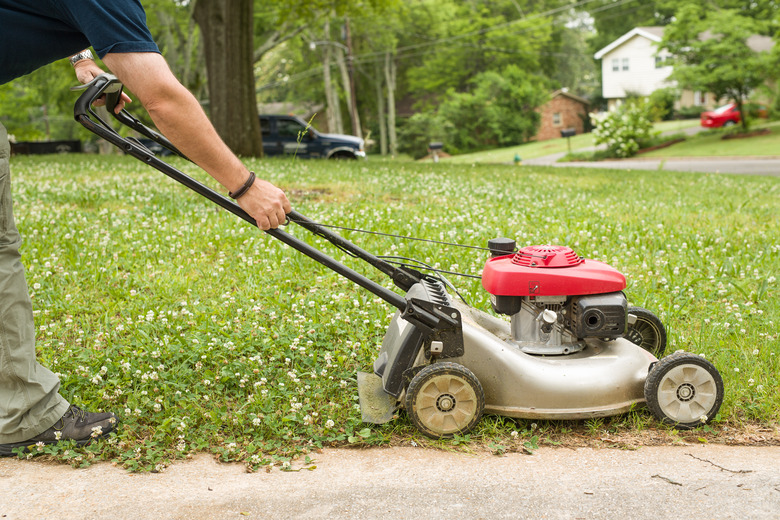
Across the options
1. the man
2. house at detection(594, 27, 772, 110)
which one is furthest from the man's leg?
house at detection(594, 27, 772, 110)

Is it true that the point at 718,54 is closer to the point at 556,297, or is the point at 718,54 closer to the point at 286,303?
the point at 286,303

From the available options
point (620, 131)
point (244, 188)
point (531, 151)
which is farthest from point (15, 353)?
point (531, 151)

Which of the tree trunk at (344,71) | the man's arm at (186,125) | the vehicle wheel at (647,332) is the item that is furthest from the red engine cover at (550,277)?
the tree trunk at (344,71)

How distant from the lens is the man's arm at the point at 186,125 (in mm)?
2295

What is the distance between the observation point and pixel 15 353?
107 inches

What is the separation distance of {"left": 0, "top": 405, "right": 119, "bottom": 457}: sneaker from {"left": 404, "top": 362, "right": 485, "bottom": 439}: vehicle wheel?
125 cm

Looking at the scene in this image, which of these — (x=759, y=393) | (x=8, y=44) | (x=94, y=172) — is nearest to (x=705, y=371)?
(x=759, y=393)

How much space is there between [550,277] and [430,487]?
0.99 metres

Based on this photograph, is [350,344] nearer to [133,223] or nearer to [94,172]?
[133,223]

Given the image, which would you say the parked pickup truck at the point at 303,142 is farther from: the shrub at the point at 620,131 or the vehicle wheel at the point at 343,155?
the shrub at the point at 620,131

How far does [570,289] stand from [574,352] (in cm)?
37

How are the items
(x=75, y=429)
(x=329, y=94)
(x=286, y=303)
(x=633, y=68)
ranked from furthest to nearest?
(x=633, y=68)
(x=329, y=94)
(x=286, y=303)
(x=75, y=429)

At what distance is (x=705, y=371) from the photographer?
303cm

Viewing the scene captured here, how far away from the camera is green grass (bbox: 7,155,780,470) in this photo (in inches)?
122
